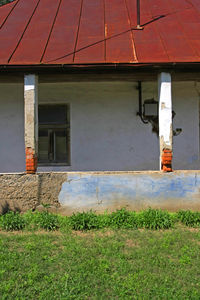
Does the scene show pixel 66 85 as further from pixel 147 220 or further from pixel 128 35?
pixel 147 220

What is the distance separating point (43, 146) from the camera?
690 centimetres

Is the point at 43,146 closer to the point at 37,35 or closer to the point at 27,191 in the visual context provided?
the point at 27,191

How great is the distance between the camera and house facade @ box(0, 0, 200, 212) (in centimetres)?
496

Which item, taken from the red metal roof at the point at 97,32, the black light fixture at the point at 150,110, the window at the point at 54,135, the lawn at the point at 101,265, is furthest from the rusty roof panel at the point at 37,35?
the lawn at the point at 101,265

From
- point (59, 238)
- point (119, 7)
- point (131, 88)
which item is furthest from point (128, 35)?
point (59, 238)

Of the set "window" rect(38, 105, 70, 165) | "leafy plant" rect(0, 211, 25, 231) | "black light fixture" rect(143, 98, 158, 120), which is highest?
"black light fixture" rect(143, 98, 158, 120)

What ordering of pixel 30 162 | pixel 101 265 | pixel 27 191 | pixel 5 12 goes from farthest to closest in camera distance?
1. pixel 5 12
2. pixel 30 162
3. pixel 27 191
4. pixel 101 265

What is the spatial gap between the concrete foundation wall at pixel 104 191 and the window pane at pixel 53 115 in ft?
7.68

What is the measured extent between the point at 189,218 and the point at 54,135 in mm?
3894

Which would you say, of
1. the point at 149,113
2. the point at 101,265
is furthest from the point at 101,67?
the point at 101,265

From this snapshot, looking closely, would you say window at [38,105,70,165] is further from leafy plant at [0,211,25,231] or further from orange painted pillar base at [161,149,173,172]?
orange painted pillar base at [161,149,173,172]

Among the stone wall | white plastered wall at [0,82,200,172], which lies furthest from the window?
the stone wall

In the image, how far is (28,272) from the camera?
9.72 feet

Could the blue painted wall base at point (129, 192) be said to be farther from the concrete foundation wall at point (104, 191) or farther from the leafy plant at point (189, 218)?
the leafy plant at point (189, 218)
